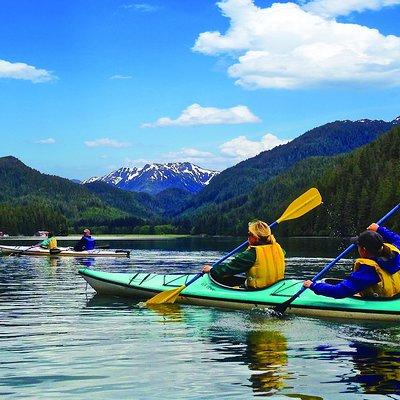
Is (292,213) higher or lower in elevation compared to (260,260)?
higher

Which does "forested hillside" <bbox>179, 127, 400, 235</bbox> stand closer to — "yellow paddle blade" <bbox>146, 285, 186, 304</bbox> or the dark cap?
"yellow paddle blade" <bbox>146, 285, 186, 304</bbox>

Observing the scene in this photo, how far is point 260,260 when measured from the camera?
16.1 m

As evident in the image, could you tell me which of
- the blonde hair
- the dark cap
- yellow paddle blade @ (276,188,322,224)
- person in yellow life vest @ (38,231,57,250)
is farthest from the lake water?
person in yellow life vest @ (38,231,57,250)

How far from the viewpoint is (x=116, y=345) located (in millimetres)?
12094

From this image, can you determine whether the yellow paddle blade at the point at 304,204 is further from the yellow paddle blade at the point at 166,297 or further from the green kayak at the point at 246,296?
the yellow paddle blade at the point at 166,297

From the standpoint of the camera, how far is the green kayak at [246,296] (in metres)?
14.1

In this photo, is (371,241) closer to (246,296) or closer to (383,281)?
(383,281)

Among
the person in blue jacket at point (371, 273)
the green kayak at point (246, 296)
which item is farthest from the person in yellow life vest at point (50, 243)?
the person in blue jacket at point (371, 273)

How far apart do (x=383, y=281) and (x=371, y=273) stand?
45 cm

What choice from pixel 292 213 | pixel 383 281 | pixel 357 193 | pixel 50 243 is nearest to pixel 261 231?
pixel 383 281

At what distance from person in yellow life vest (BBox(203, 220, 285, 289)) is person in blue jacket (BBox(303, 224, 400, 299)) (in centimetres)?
181

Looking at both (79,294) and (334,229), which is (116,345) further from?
(334,229)

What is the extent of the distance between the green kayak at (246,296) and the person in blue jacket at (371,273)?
317 millimetres

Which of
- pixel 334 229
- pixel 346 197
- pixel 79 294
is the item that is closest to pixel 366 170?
pixel 346 197
